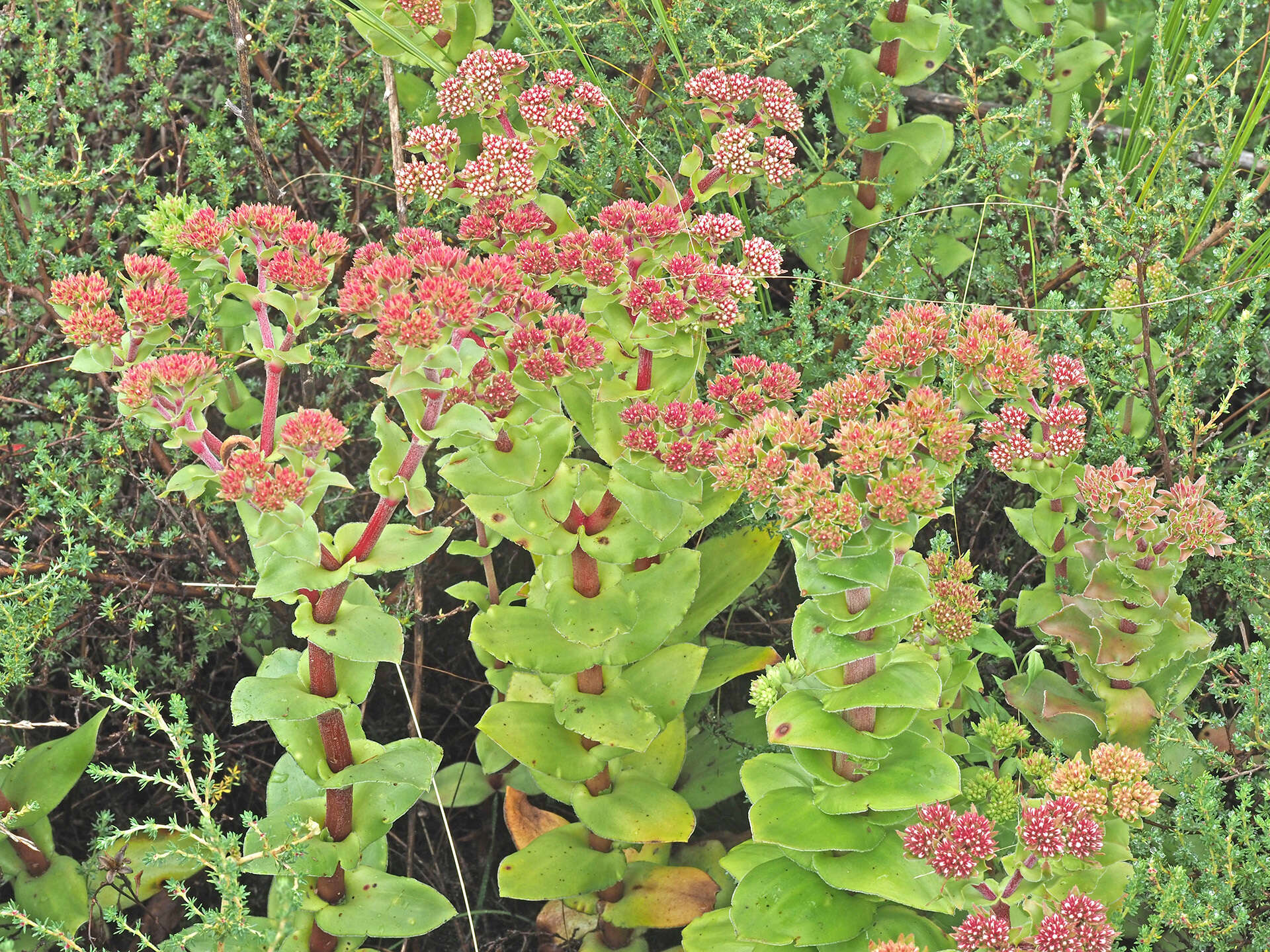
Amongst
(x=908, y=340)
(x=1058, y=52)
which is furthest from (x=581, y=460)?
(x=1058, y=52)

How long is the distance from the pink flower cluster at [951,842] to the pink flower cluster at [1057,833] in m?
0.06

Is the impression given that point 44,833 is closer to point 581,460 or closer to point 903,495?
point 581,460

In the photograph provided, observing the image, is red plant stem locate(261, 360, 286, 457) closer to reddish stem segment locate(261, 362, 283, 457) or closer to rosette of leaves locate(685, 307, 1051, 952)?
reddish stem segment locate(261, 362, 283, 457)

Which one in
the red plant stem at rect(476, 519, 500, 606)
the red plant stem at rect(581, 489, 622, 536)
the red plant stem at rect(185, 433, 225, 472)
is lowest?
the red plant stem at rect(476, 519, 500, 606)

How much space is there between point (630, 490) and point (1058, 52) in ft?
6.97

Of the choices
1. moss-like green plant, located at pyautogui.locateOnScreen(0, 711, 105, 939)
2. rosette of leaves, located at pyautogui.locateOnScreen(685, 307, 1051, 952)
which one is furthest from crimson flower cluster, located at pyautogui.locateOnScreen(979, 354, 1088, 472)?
moss-like green plant, located at pyautogui.locateOnScreen(0, 711, 105, 939)

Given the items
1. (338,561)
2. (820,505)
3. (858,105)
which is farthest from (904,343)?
(858,105)

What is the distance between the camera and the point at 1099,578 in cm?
217

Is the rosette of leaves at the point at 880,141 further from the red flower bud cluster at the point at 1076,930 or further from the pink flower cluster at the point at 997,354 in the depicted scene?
the red flower bud cluster at the point at 1076,930

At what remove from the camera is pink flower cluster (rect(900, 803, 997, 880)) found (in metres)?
1.66

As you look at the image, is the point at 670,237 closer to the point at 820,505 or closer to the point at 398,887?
the point at 820,505

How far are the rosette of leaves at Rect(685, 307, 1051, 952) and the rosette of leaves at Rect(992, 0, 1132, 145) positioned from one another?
1463 mm

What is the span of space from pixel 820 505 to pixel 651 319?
482 millimetres

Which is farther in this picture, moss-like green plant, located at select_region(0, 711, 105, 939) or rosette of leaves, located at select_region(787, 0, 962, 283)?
rosette of leaves, located at select_region(787, 0, 962, 283)
